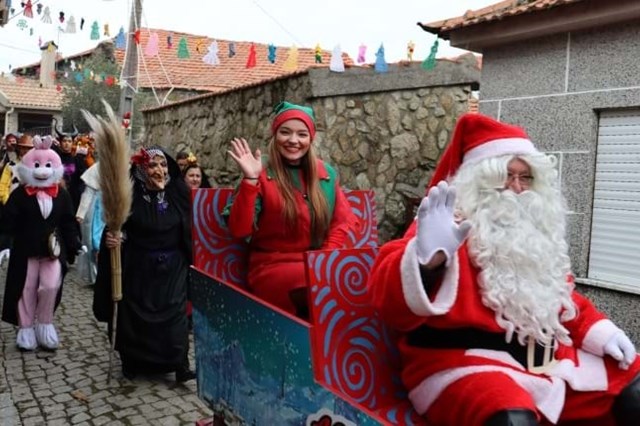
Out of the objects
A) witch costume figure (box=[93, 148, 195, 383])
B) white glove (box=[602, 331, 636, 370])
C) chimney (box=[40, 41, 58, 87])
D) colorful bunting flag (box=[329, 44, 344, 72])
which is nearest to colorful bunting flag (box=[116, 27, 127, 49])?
colorful bunting flag (box=[329, 44, 344, 72])

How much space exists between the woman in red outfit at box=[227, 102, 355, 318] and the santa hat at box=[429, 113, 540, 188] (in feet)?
2.76

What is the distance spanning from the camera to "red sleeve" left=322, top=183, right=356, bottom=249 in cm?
308

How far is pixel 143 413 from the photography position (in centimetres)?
386

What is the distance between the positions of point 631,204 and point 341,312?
3.46m

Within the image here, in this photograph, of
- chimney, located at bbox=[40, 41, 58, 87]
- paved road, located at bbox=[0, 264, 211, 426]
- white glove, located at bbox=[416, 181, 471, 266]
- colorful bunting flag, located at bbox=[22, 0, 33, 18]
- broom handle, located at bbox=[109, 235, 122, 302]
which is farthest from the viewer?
chimney, located at bbox=[40, 41, 58, 87]

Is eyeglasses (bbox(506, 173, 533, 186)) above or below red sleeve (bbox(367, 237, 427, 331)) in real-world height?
above

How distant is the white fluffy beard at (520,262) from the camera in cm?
209

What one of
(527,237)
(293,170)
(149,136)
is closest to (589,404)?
(527,237)

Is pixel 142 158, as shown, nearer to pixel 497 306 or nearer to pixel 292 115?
pixel 292 115

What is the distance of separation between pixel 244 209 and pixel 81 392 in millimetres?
2215

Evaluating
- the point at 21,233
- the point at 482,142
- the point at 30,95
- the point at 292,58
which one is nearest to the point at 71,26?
the point at 292,58

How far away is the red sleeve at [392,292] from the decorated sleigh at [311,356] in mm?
221

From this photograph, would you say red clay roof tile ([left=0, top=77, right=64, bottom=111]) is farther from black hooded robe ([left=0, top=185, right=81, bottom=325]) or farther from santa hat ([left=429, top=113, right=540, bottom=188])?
santa hat ([left=429, top=113, right=540, bottom=188])

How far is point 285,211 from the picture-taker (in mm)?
2979
